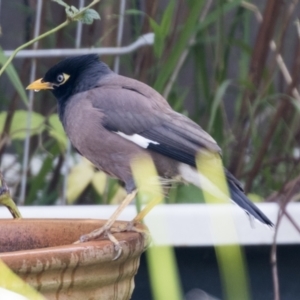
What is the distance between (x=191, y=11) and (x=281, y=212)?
0.61 metres

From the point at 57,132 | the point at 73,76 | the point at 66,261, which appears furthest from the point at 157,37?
the point at 66,261

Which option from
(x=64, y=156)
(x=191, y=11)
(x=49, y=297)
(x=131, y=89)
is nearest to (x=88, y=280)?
(x=49, y=297)

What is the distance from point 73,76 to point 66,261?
1.06 metres

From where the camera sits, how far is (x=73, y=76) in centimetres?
223

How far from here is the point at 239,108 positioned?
2.74 m

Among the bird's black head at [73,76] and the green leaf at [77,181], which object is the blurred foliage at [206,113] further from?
the bird's black head at [73,76]

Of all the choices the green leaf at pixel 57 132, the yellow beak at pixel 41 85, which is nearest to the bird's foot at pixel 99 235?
the yellow beak at pixel 41 85

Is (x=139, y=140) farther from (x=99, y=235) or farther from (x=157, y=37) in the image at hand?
(x=99, y=235)

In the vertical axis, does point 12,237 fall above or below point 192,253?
above

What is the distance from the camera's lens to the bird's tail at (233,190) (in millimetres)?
1864

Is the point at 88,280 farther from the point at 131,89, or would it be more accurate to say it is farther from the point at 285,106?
the point at 285,106

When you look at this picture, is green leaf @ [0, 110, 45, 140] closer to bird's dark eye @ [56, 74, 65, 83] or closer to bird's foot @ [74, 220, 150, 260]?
bird's dark eye @ [56, 74, 65, 83]

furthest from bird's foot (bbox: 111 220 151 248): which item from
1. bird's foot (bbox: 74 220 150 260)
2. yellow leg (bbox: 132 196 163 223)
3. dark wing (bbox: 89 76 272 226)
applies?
dark wing (bbox: 89 76 272 226)

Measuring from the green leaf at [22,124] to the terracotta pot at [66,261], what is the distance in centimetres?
89
